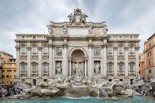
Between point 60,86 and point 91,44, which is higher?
point 91,44

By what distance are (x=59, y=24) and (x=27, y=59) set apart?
34.8 ft

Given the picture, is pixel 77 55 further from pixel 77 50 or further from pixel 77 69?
pixel 77 69

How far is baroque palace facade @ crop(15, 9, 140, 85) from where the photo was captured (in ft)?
121

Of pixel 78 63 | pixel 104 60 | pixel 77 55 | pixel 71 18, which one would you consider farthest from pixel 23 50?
pixel 104 60

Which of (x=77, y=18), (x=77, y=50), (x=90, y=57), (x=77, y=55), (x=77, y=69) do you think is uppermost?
(x=77, y=18)

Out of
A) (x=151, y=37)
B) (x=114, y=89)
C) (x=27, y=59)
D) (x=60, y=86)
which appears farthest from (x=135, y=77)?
(x=27, y=59)

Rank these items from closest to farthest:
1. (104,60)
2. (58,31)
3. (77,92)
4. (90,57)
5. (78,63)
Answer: (77,92) → (90,57) → (104,60) → (58,31) → (78,63)

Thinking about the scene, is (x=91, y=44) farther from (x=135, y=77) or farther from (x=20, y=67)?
(x=20, y=67)

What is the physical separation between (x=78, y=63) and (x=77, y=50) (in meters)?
3.03

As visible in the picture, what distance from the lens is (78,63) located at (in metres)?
38.5

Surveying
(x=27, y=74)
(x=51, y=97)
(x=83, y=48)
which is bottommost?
(x=51, y=97)

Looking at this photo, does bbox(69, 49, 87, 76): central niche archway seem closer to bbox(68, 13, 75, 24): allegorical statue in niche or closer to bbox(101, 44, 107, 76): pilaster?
bbox(101, 44, 107, 76): pilaster

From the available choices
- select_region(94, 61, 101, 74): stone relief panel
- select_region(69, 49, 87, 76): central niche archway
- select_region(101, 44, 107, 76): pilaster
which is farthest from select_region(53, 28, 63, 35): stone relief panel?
select_region(94, 61, 101, 74): stone relief panel

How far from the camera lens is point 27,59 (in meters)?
37.2
